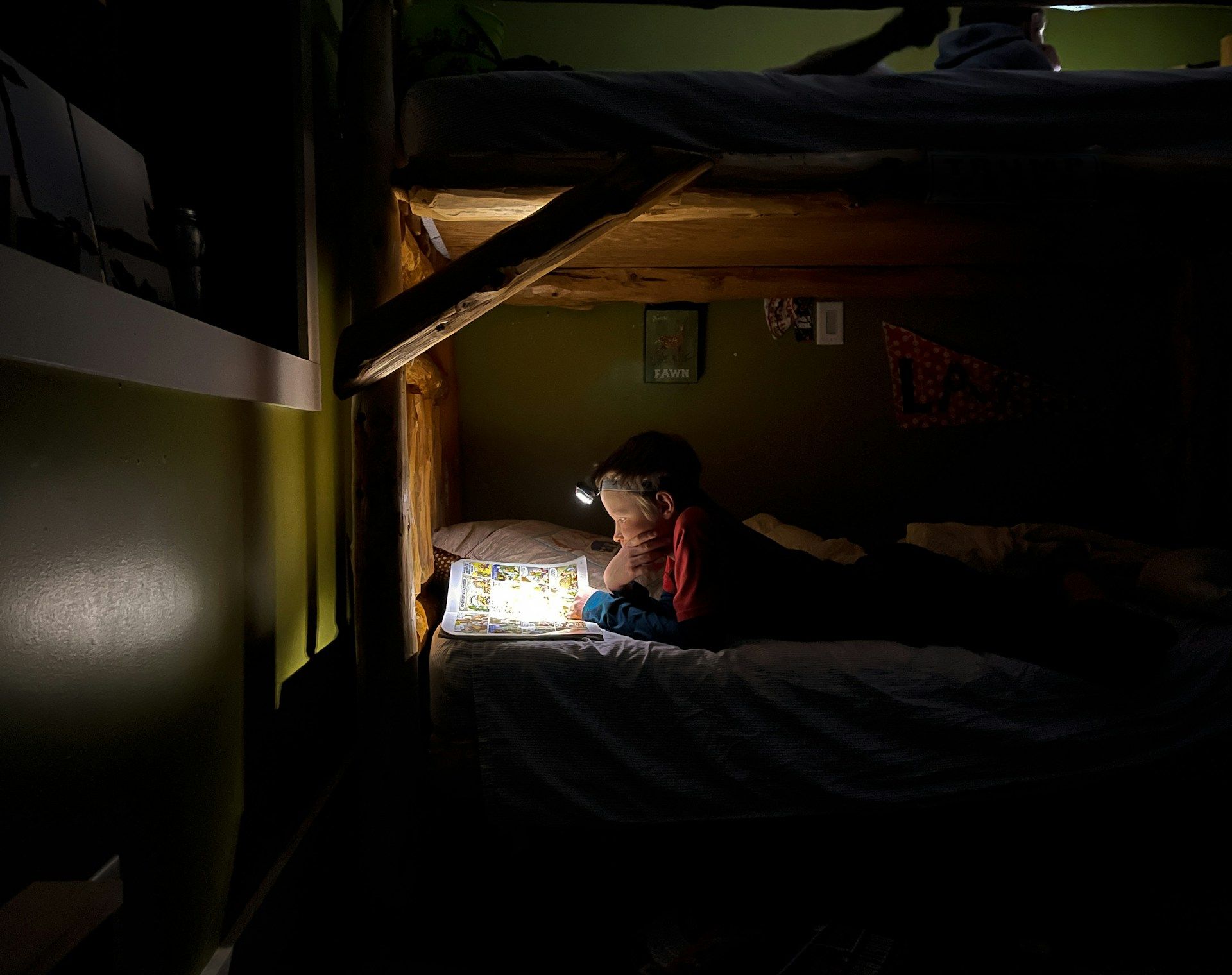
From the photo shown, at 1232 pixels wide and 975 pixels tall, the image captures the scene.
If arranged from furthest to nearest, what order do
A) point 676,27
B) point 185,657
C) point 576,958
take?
point 676,27 → point 576,958 → point 185,657

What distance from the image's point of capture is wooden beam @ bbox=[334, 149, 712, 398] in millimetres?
1601

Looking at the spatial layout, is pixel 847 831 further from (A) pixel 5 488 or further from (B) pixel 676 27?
(B) pixel 676 27

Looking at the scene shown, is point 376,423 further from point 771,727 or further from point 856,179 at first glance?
point 856,179

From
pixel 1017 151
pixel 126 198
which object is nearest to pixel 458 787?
pixel 126 198

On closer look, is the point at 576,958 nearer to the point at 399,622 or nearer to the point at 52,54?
the point at 399,622

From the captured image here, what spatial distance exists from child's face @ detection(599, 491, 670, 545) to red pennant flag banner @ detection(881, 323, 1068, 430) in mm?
1981

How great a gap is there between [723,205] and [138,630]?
158 cm

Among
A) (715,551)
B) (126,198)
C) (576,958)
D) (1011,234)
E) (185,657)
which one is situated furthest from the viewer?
(1011,234)

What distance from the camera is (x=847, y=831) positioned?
Result: 1840 mm

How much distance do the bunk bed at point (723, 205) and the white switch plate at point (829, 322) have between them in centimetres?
159

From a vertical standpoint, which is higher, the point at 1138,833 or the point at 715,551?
the point at 715,551

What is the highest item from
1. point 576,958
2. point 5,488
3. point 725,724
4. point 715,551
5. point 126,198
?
point 126,198

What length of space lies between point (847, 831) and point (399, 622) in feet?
4.23

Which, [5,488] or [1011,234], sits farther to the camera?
[1011,234]
